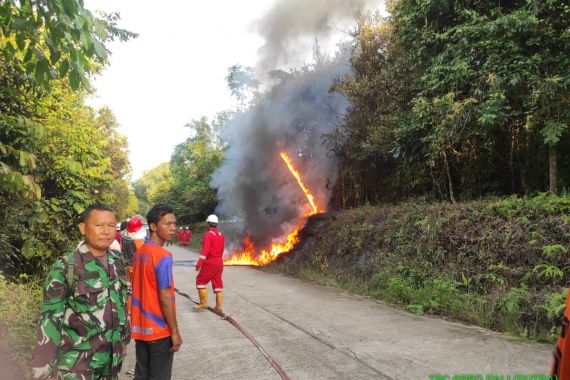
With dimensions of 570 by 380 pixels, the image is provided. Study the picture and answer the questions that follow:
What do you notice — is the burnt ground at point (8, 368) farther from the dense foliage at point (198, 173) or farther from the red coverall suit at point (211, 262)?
the dense foliage at point (198, 173)

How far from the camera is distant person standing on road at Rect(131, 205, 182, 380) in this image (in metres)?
3.23

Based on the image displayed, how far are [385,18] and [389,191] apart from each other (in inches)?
224

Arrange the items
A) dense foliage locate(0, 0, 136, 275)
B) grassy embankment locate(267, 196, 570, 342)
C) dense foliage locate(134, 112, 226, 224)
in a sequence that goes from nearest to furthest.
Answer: dense foliage locate(0, 0, 136, 275)
grassy embankment locate(267, 196, 570, 342)
dense foliage locate(134, 112, 226, 224)

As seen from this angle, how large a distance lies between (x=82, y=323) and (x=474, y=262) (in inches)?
271

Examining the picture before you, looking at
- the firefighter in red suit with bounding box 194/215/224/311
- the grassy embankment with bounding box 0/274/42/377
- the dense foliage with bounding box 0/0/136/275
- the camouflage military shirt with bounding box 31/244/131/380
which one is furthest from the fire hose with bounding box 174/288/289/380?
the dense foliage with bounding box 0/0/136/275

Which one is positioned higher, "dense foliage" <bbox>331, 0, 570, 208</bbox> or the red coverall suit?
"dense foliage" <bbox>331, 0, 570, 208</bbox>

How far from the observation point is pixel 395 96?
12.6 metres

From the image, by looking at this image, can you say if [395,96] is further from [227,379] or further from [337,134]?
[227,379]

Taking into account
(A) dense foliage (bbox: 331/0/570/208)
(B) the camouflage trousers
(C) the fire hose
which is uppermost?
(A) dense foliage (bbox: 331/0/570/208)

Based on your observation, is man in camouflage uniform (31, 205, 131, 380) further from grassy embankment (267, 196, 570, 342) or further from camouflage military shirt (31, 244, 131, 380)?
grassy embankment (267, 196, 570, 342)

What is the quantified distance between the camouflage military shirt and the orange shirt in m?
0.52

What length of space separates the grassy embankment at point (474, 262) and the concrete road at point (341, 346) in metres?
0.52

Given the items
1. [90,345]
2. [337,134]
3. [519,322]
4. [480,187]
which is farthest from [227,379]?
[337,134]

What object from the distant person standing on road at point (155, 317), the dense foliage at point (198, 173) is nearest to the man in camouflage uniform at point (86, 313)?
the distant person standing on road at point (155, 317)
